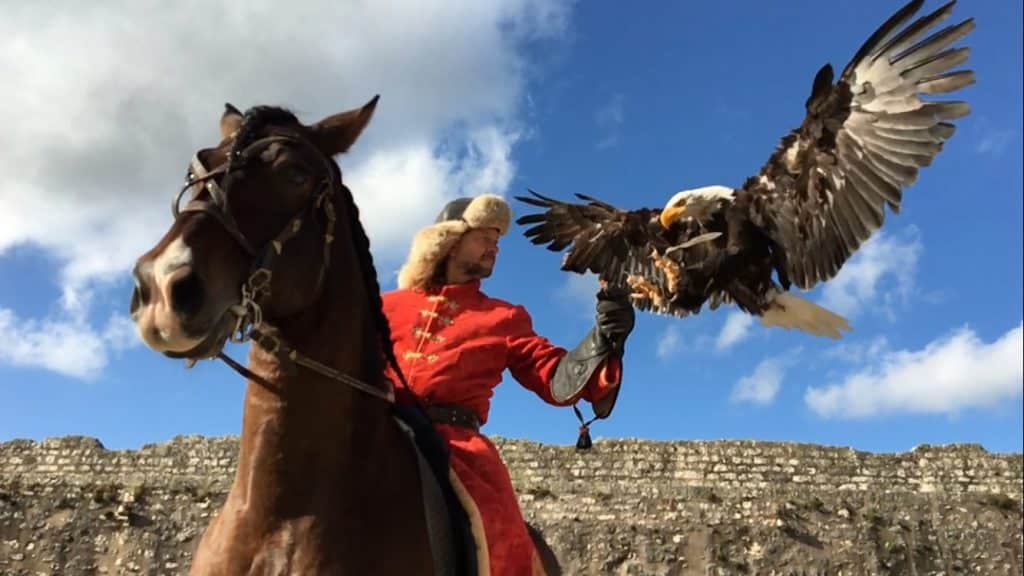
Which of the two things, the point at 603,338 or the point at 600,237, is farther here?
the point at 600,237

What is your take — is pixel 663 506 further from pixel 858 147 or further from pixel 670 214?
pixel 858 147

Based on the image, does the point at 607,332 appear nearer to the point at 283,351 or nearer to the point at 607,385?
the point at 607,385

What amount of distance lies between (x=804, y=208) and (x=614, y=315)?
291 centimetres

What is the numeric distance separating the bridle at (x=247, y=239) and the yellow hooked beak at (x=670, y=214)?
328 centimetres

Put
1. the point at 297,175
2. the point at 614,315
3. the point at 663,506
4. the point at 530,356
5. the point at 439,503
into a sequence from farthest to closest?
the point at 663,506 → the point at 530,356 → the point at 614,315 → the point at 439,503 → the point at 297,175

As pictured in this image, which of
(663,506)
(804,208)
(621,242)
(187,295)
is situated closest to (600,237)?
(621,242)

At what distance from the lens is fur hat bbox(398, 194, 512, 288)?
101 inches

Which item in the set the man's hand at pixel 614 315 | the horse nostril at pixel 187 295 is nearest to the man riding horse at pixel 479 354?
the man's hand at pixel 614 315

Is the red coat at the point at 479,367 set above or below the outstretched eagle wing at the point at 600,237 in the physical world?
below

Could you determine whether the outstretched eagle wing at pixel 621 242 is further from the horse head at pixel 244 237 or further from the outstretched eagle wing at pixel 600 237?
the horse head at pixel 244 237

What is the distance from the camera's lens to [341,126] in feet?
6.50

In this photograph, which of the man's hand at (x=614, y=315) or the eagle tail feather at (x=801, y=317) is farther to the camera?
the eagle tail feather at (x=801, y=317)

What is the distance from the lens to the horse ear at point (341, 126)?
1.97 m

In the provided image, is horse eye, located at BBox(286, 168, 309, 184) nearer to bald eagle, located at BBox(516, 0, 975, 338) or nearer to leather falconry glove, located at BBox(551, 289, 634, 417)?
leather falconry glove, located at BBox(551, 289, 634, 417)
